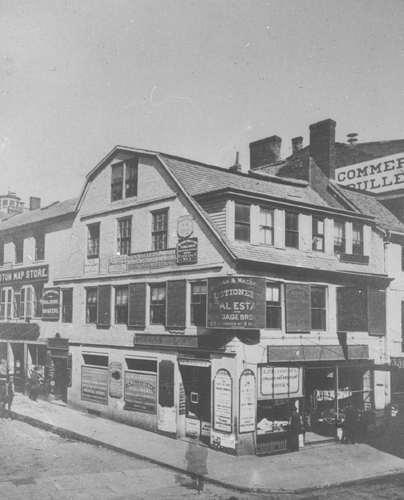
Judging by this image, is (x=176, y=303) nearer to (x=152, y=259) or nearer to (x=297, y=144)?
(x=152, y=259)

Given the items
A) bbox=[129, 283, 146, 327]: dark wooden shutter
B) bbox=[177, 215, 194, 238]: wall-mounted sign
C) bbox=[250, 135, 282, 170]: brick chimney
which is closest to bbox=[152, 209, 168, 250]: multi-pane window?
bbox=[177, 215, 194, 238]: wall-mounted sign

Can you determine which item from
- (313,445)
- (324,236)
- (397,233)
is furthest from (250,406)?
(397,233)

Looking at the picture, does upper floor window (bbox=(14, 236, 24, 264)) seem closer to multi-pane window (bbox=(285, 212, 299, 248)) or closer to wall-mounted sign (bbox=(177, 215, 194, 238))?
wall-mounted sign (bbox=(177, 215, 194, 238))

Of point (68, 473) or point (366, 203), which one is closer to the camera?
point (68, 473)

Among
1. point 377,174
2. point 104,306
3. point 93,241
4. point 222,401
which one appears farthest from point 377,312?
point 93,241

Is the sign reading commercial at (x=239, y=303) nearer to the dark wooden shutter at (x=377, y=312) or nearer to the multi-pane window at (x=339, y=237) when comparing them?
the multi-pane window at (x=339, y=237)

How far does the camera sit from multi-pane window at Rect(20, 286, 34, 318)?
2844 cm

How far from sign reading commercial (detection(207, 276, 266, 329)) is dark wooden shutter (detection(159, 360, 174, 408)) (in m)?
3.53

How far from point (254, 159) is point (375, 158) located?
7.01 m

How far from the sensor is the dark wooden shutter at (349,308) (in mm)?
20625

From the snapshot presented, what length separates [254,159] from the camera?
29.7 meters

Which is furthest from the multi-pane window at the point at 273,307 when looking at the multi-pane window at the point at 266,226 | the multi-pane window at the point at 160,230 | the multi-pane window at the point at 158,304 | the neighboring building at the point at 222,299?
the multi-pane window at the point at 160,230

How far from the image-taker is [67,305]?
2598cm

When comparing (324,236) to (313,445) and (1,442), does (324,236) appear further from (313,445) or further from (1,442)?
(1,442)
